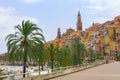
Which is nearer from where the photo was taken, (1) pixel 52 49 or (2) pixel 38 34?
(2) pixel 38 34

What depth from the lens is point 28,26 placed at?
3225 cm

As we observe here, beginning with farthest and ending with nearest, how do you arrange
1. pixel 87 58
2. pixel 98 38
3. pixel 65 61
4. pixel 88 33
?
pixel 88 33
pixel 98 38
pixel 87 58
pixel 65 61

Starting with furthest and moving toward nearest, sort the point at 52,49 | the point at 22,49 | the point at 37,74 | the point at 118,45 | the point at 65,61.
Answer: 1. the point at 118,45
2. the point at 65,61
3. the point at 52,49
4. the point at 22,49
5. the point at 37,74

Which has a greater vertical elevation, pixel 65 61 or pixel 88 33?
pixel 88 33

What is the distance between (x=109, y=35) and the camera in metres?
157

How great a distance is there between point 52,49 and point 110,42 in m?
102

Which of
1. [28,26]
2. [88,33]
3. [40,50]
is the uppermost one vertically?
[88,33]

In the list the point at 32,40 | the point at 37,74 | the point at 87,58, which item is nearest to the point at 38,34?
the point at 32,40

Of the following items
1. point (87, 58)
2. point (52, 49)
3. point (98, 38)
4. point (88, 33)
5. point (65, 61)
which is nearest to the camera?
point (52, 49)

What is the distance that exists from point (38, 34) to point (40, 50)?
150cm

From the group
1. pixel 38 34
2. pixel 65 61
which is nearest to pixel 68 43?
pixel 65 61

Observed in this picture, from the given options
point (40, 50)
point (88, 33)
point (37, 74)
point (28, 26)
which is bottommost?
point (37, 74)

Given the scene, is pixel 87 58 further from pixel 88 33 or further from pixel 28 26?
pixel 28 26

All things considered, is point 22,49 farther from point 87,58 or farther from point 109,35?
point 109,35
